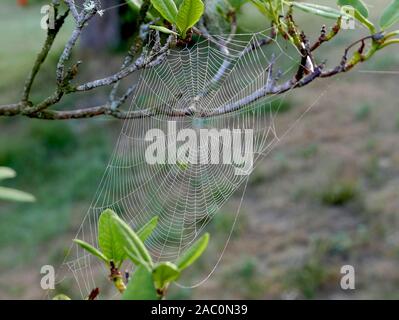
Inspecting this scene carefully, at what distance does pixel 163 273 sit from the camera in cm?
73

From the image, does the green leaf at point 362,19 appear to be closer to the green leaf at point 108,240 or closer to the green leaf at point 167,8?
the green leaf at point 167,8

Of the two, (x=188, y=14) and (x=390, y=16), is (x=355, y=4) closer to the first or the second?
(x=390, y=16)

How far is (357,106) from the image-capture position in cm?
564

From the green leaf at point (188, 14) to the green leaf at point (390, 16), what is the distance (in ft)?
1.27

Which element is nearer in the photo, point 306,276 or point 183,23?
point 183,23

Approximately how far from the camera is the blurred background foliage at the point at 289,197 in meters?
4.00

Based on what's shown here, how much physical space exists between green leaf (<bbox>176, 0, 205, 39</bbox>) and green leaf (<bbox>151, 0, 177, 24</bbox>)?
21 mm

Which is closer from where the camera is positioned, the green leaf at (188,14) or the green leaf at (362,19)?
the green leaf at (188,14)

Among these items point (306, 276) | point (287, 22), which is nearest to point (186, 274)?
point (306, 276)

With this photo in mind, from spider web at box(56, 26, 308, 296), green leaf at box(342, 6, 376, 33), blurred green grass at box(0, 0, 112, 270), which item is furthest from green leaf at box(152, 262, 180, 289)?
blurred green grass at box(0, 0, 112, 270)

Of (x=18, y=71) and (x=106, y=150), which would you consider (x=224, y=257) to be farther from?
(x=18, y=71)

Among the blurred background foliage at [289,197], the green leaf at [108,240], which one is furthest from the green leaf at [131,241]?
the blurred background foliage at [289,197]

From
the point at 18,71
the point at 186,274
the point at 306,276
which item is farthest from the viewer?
the point at 18,71

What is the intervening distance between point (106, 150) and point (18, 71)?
8.92 ft
